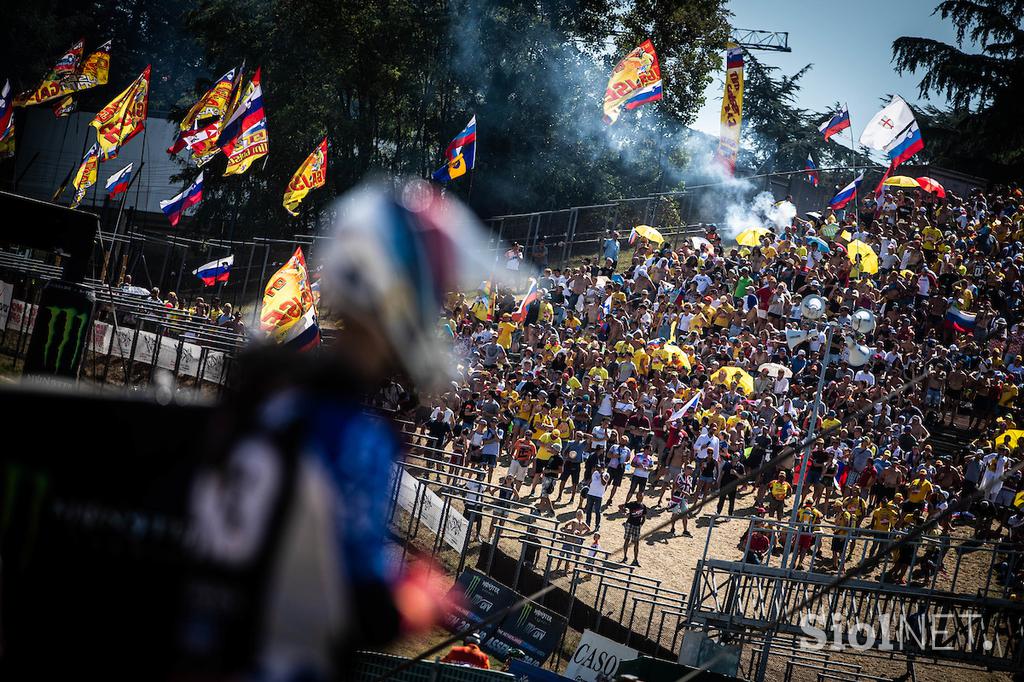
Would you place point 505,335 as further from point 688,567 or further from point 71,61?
point 71,61

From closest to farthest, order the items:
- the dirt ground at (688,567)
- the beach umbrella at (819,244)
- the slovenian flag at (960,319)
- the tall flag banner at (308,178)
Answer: the dirt ground at (688,567) → the slovenian flag at (960,319) → the beach umbrella at (819,244) → the tall flag banner at (308,178)

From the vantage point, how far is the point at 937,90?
4547 cm

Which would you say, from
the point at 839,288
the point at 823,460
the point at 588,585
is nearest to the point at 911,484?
the point at 823,460

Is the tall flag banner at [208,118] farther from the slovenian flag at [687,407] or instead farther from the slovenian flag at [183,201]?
the slovenian flag at [687,407]

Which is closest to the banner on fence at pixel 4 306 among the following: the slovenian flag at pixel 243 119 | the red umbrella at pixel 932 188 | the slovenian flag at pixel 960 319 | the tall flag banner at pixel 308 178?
the slovenian flag at pixel 243 119

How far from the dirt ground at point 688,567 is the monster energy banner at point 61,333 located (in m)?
8.39

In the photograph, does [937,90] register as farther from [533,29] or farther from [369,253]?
[369,253]

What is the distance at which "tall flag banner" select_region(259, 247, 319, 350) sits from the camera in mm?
14848

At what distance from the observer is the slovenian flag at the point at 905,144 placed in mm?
29094

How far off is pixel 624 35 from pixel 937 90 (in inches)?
551

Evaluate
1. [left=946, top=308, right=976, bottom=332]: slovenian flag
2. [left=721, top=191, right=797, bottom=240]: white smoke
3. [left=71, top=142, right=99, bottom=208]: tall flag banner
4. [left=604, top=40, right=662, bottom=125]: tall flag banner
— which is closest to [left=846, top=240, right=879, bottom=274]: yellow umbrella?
[left=946, top=308, right=976, bottom=332]: slovenian flag

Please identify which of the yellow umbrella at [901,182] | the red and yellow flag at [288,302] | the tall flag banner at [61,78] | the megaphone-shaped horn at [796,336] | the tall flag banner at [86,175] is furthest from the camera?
the tall flag banner at [61,78]

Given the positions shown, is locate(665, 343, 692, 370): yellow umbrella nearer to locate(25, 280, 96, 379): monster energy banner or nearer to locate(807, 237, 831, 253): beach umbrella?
locate(807, 237, 831, 253): beach umbrella

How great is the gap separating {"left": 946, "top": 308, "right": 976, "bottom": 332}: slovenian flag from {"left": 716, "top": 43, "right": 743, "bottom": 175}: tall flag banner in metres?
10.6
